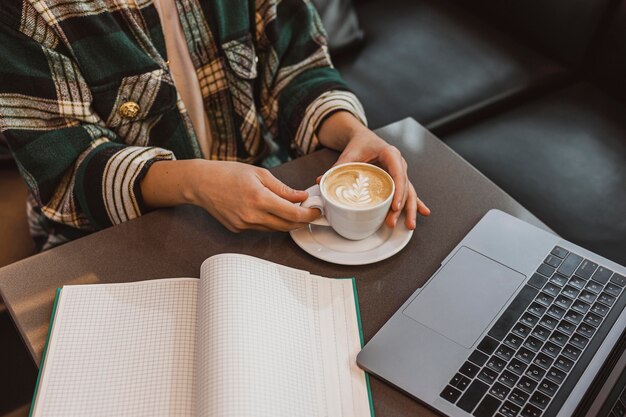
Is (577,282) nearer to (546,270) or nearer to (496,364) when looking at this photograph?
(546,270)

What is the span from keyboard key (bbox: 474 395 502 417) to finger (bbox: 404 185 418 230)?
0.87 ft

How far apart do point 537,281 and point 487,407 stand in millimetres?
206

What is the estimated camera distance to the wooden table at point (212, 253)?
0.76 m

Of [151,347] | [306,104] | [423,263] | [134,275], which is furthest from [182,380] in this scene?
[306,104]

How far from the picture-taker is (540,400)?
0.65 metres

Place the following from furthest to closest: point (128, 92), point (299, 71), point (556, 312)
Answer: point (299, 71) < point (128, 92) < point (556, 312)

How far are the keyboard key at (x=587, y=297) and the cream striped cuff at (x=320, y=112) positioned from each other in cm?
46

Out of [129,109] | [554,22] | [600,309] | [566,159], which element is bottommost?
[566,159]

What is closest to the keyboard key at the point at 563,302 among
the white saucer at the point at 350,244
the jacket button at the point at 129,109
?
the white saucer at the point at 350,244

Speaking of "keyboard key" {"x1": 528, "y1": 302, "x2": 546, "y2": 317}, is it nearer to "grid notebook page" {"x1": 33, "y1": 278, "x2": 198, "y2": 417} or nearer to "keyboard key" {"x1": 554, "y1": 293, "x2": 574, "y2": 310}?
"keyboard key" {"x1": 554, "y1": 293, "x2": 574, "y2": 310}

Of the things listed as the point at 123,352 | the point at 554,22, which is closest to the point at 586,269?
the point at 123,352

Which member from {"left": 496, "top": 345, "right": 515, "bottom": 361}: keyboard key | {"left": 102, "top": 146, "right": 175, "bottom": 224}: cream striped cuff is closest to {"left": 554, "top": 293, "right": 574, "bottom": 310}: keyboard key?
{"left": 496, "top": 345, "right": 515, "bottom": 361}: keyboard key

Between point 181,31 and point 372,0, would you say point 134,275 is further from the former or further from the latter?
point 372,0

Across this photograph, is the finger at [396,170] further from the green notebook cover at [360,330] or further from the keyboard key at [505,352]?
the keyboard key at [505,352]
